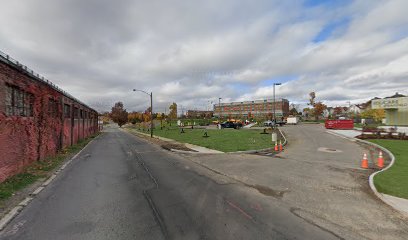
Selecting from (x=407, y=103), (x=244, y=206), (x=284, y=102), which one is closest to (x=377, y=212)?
(x=244, y=206)

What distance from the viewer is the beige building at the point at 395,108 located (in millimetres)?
42741

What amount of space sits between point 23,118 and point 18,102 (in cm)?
85

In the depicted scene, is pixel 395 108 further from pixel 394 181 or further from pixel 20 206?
pixel 20 206

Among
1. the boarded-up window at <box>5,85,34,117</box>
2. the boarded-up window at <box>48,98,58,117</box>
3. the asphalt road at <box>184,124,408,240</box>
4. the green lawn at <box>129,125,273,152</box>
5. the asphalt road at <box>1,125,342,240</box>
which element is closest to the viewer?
the asphalt road at <box>1,125,342,240</box>

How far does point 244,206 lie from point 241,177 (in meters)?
3.46

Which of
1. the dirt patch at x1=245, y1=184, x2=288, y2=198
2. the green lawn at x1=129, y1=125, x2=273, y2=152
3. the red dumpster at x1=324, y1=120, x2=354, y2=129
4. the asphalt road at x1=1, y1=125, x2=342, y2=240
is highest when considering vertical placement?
the red dumpster at x1=324, y1=120, x2=354, y2=129

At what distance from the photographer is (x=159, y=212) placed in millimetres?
6027

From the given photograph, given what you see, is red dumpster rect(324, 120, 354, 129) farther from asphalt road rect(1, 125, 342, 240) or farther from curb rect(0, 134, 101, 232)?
curb rect(0, 134, 101, 232)

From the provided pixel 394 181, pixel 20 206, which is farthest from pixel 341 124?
pixel 20 206

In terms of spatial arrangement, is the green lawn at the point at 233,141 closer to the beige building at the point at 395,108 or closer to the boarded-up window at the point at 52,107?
the boarded-up window at the point at 52,107

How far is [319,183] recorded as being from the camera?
8.88 m

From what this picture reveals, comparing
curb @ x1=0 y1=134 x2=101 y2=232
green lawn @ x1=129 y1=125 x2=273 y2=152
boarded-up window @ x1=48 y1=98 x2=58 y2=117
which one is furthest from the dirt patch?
boarded-up window @ x1=48 y1=98 x2=58 y2=117

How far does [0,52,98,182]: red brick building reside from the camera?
30.9ft

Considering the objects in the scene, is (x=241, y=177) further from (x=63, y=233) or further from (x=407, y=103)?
(x=407, y=103)
